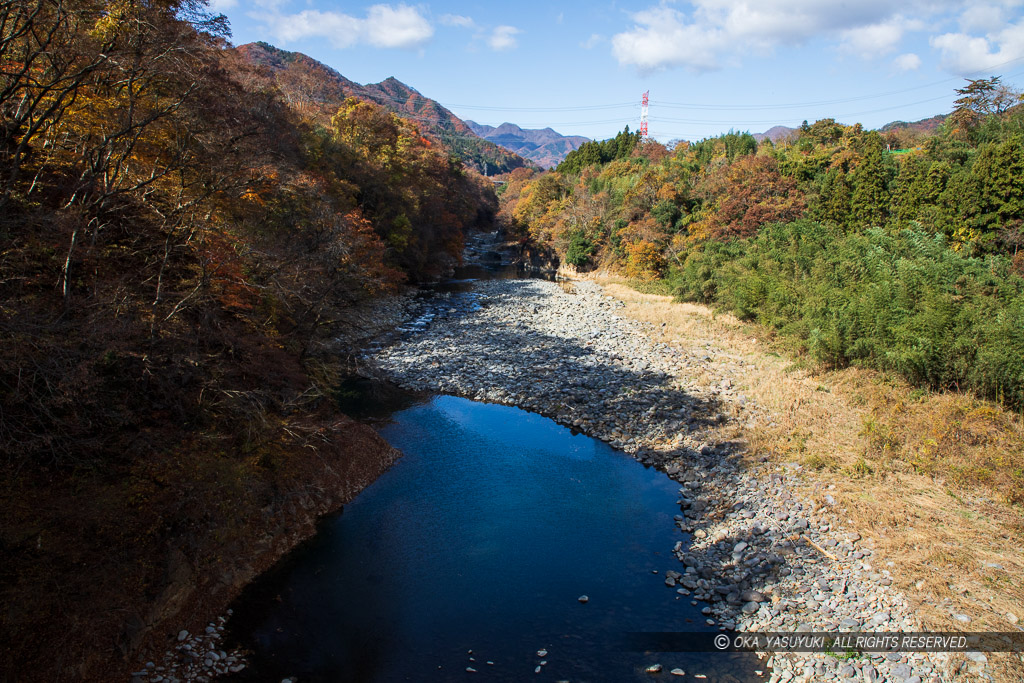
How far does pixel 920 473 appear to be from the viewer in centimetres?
1136

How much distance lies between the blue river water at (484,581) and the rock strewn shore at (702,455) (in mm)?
727

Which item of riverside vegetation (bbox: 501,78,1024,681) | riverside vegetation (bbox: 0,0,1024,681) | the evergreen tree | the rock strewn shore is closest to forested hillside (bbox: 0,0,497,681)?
riverside vegetation (bbox: 0,0,1024,681)

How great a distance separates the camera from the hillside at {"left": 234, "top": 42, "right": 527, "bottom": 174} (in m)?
50.6

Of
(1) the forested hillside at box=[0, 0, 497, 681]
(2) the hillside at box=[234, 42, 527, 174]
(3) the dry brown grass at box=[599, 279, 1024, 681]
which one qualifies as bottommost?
(3) the dry brown grass at box=[599, 279, 1024, 681]

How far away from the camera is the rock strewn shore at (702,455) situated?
7.89 metres

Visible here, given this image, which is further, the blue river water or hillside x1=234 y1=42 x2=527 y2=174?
→ hillside x1=234 y1=42 x2=527 y2=174

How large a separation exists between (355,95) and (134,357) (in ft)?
420

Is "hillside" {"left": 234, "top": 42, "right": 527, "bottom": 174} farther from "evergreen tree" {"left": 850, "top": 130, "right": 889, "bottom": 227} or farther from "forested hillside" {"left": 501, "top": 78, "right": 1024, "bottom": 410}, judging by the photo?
"evergreen tree" {"left": 850, "top": 130, "right": 889, "bottom": 227}

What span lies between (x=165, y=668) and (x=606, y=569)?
22.4 ft

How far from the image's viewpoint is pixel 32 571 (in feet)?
21.8

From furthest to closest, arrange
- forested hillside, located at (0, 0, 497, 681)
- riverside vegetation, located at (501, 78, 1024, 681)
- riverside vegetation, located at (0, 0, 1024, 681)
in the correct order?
riverside vegetation, located at (501, 78, 1024, 681)
riverside vegetation, located at (0, 0, 1024, 681)
forested hillside, located at (0, 0, 497, 681)

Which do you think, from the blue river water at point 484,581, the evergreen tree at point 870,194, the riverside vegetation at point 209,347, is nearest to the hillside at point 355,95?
the riverside vegetation at point 209,347

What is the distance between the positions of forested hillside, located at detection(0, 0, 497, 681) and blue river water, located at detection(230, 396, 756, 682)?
3.17 ft

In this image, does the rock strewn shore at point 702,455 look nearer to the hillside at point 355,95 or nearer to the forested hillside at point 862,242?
the forested hillside at point 862,242
